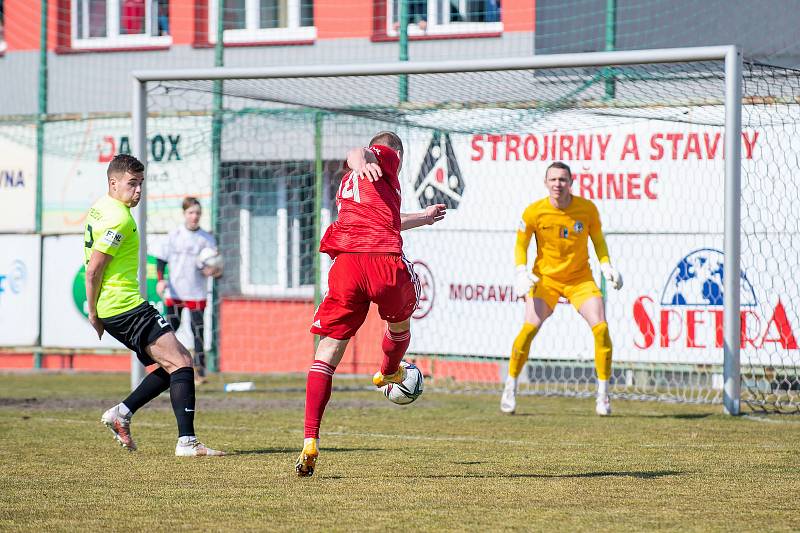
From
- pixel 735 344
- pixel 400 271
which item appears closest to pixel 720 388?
pixel 735 344

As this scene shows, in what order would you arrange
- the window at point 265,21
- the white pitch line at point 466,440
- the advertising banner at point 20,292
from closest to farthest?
the white pitch line at point 466,440, the advertising banner at point 20,292, the window at point 265,21

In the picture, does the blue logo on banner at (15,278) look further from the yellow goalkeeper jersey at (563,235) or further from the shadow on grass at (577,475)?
the shadow on grass at (577,475)

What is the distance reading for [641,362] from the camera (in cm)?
1424

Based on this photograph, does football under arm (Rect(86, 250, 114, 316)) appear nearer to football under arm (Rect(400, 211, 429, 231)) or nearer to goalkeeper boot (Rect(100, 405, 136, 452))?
goalkeeper boot (Rect(100, 405, 136, 452))

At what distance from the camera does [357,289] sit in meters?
7.18

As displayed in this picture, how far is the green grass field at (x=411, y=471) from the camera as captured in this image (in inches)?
234

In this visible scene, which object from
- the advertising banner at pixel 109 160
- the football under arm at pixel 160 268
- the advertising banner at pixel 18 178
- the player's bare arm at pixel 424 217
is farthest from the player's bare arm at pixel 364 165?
the advertising banner at pixel 18 178

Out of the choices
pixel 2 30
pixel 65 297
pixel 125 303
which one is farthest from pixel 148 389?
pixel 2 30

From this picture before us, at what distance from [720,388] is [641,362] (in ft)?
2.86

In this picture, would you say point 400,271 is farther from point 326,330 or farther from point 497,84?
point 497,84

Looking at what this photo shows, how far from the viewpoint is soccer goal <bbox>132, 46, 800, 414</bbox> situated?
1293cm

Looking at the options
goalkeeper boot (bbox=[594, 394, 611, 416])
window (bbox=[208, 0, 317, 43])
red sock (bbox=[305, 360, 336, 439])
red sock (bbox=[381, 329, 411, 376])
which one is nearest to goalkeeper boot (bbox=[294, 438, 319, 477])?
red sock (bbox=[305, 360, 336, 439])

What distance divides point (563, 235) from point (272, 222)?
719cm

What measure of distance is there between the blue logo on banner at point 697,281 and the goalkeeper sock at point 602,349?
8.86 ft
